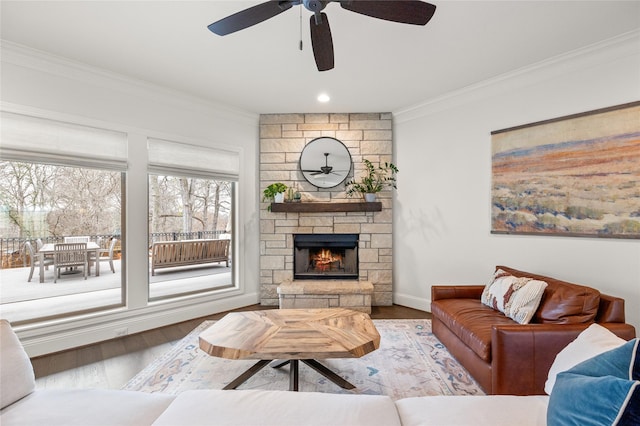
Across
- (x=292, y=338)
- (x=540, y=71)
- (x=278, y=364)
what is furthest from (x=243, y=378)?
(x=540, y=71)

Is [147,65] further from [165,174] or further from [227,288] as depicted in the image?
[227,288]

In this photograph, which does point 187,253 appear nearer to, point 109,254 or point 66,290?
point 109,254

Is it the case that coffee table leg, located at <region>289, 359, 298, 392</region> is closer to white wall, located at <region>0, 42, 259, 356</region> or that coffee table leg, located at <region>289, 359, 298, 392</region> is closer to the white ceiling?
white wall, located at <region>0, 42, 259, 356</region>

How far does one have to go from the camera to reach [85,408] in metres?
1.19

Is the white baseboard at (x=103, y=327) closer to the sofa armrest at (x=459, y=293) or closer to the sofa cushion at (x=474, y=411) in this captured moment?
the sofa armrest at (x=459, y=293)

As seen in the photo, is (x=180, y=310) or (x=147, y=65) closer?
(x=147, y=65)

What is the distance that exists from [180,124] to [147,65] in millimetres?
795

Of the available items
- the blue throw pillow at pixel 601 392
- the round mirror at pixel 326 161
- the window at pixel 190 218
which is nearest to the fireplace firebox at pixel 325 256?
the round mirror at pixel 326 161

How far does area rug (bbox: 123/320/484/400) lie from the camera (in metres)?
2.19


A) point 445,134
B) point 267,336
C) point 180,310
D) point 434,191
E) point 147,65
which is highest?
point 147,65

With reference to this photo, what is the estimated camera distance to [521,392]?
1.88m

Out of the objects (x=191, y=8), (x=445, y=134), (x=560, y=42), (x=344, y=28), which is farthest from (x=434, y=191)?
(x=191, y=8)

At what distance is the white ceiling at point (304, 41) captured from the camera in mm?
2146

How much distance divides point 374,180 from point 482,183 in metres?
1.35
